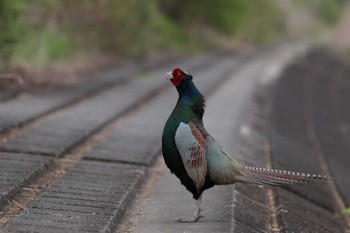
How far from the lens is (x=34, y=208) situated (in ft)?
17.9

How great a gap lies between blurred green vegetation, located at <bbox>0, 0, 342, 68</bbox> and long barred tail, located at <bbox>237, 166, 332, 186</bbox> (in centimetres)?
754

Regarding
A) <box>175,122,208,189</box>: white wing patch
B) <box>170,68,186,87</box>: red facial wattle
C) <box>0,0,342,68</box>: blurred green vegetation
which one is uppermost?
<box>0,0,342,68</box>: blurred green vegetation

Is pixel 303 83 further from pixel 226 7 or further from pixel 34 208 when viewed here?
pixel 34 208

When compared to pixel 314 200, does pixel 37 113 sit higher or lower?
higher

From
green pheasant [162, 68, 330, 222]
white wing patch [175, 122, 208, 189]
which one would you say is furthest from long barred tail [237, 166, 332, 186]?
white wing patch [175, 122, 208, 189]

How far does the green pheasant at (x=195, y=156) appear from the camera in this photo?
211 inches

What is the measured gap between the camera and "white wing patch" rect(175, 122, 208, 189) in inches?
210

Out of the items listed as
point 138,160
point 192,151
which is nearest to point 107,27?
point 138,160

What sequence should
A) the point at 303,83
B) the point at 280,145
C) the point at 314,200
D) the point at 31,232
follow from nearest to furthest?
1. the point at 31,232
2. the point at 314,200
3. the point at 280,145
4. the point at 303,83

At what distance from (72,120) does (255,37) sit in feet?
128

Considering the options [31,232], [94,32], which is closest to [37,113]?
[31,232]

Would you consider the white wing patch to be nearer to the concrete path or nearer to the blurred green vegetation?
the concrete path

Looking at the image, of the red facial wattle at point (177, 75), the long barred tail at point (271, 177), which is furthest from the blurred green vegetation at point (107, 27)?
the long barred tail at point (271, 177)

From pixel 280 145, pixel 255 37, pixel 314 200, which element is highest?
pixel 255 37
